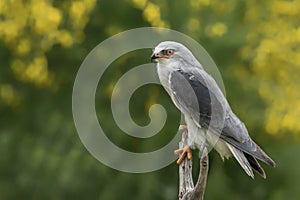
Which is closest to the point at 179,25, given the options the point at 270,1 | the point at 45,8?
the point at 270,1

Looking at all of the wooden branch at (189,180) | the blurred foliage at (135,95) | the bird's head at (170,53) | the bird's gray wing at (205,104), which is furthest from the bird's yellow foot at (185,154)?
the blurred foliage at (135,95)

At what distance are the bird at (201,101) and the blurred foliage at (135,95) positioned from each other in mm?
2400

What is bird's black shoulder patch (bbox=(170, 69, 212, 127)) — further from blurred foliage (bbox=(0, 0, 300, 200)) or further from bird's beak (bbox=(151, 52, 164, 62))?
blurred foliage (bbox=(0, 0, 300, 200))

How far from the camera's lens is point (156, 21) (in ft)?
22.9

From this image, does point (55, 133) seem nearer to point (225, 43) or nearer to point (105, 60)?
point (105, 60)

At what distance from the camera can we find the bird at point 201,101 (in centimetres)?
446

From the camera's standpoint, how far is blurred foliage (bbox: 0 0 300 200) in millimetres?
7320

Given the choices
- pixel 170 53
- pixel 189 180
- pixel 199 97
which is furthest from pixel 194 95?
pixel 189 180

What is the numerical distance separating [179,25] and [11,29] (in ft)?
5.63

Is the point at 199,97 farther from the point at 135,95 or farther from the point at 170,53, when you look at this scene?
the point at 135,95

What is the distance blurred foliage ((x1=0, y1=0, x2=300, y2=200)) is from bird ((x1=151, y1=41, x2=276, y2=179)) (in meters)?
2.40

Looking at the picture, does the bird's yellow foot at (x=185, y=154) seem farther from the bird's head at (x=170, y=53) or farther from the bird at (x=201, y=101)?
the bird's head at (x=170, y=53)

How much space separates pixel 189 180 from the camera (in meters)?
4.61

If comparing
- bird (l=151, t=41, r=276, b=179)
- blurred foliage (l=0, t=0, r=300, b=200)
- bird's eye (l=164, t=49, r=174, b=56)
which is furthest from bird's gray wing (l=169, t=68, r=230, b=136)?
blurred foliage (l=0, t=0, r=300, b=200)
